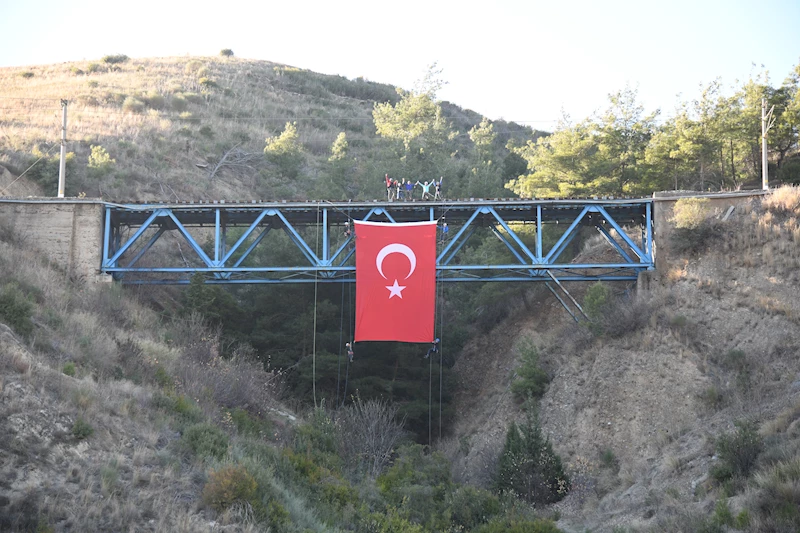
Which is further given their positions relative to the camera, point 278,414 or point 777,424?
point 278,414

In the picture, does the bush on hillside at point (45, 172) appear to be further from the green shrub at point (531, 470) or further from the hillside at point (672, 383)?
the green shrub at point (531, 470)

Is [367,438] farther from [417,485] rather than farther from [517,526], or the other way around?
[517,526]

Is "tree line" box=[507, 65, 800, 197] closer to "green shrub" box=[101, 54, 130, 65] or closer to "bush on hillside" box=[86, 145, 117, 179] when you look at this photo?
"bush on hillside" box=[86, 145, 117, 179]

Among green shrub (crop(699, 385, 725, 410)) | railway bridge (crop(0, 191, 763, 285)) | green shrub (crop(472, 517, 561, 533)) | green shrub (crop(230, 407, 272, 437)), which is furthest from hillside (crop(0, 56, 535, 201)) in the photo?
green shrub (crop(472, 517, 561, 533))

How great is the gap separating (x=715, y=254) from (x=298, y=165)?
38.2 meters

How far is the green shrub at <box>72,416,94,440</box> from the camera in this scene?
821 inches

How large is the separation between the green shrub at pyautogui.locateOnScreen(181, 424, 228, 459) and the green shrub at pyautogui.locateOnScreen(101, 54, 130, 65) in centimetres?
8701

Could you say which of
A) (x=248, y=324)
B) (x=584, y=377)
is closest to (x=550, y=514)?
(x=584, y=377)

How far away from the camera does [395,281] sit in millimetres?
36875

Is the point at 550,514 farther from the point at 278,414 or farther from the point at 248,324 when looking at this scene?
the point at 248,324

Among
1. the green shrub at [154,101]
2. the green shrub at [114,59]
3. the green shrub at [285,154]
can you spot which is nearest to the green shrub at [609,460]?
the green shrub at [285,154]

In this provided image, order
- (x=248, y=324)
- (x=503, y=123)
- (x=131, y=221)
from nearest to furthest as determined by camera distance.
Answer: (x=131, y=221), (x=248, y=324), (x=503, y=123)

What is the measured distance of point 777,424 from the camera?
81.3ft

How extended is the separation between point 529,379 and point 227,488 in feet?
65.1
